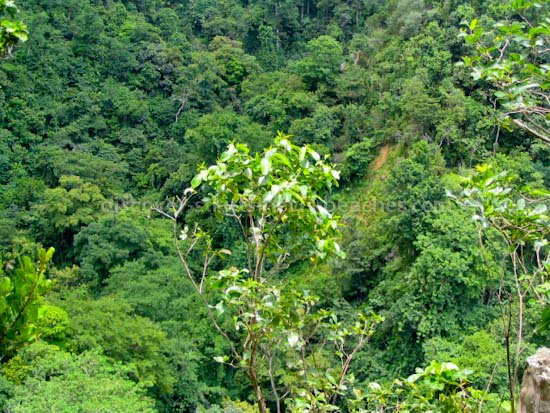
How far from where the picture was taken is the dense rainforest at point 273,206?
2.21 meters

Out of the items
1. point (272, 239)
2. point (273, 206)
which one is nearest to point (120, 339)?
point (272, 239)

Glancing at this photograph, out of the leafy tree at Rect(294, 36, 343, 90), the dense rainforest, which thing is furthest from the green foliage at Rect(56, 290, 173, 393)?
the leafy tree at Rect(294, 36, 343, 90)

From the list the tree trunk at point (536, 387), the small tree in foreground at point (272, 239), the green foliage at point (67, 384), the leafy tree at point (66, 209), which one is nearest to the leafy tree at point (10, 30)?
the small tree in foreground at point (272, 239)

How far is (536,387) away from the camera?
1.89m

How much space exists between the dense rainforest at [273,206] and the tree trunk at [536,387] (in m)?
0.08

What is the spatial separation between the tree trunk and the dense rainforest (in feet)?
0.27

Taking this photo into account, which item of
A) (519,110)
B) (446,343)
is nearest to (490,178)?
(519,110)

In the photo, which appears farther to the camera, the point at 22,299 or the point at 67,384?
the point at 67,384

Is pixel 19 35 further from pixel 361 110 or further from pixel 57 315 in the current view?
pixel 361 110

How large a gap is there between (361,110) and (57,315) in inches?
423

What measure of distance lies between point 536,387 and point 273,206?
3.57ft

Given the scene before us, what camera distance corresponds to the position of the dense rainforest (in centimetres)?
221

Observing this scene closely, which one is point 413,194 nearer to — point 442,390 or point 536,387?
point 442,390

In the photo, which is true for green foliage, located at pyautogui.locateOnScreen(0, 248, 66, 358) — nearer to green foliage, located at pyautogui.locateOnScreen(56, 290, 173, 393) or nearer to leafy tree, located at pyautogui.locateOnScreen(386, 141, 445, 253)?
green foliage, located at pyautogui.locateOnScreen(56, 290, 173, 393)
